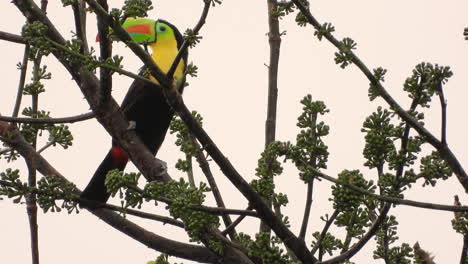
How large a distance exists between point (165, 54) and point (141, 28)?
230 millimetres

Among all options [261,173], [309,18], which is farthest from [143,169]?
[309,18]

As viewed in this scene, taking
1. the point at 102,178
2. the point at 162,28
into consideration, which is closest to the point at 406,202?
the point at 102,178

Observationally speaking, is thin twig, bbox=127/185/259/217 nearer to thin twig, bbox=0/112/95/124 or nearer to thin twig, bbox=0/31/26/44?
thin twig, bbox=0/112/95/124

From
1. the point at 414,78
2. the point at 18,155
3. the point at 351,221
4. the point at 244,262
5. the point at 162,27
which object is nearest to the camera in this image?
the point at 414,78

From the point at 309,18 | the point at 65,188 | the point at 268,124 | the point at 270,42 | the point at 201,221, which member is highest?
the point at 270,42

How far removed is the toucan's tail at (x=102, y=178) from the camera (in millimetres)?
3498

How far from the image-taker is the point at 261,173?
2613 millimetres

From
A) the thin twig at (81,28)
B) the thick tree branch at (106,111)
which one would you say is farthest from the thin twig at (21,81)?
the thin twig at (81,28)

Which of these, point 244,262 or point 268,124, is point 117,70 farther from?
point 268,124

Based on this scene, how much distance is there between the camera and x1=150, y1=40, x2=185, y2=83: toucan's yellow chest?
4730 millimetres

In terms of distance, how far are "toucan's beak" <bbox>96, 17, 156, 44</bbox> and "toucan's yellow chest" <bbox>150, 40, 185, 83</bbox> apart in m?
0.08

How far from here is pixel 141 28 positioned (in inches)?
189

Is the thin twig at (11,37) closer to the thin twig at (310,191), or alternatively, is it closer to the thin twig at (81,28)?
the thin twig at (81,28)

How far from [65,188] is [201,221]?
1.86 ft
